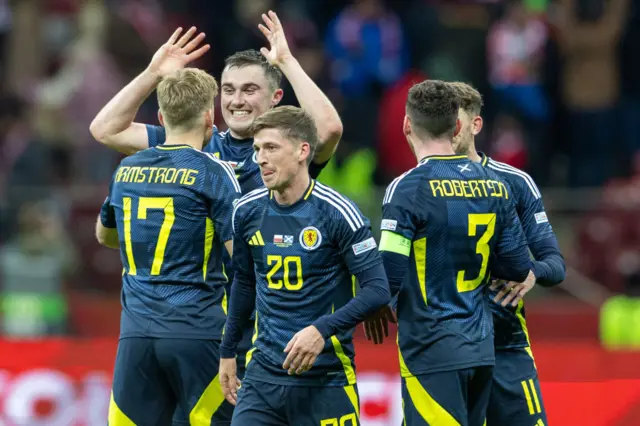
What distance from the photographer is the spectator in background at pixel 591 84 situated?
52.0ft

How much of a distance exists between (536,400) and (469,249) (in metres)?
1.36

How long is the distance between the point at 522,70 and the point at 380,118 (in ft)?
6.12

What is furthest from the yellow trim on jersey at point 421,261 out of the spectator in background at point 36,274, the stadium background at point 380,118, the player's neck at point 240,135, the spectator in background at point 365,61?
the spectator in background at point 365,61

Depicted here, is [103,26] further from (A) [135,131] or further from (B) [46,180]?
(A) [135,131]

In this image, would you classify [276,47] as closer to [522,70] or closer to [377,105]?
[377,105]

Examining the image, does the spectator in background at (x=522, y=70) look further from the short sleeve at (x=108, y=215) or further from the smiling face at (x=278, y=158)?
the smiling face at (x=278, y=158)

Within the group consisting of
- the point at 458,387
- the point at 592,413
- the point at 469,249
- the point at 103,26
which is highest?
the point at 103,26

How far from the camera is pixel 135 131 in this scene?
7.96 meters

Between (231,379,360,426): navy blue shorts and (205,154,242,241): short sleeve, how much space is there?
95 cm

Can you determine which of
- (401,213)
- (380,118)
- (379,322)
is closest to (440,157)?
(401,213)

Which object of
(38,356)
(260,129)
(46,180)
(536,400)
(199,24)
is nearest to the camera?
(260,129)

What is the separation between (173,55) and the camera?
7938mm

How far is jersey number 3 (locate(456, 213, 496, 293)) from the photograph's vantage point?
275 inches

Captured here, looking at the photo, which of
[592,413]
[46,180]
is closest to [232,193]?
[592,413]
